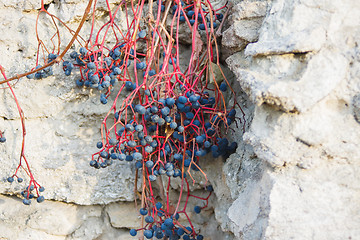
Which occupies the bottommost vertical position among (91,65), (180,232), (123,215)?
(123,215)

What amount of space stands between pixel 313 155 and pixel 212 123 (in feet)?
1.25

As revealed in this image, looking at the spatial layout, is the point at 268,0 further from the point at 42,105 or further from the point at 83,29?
the point at 42,105

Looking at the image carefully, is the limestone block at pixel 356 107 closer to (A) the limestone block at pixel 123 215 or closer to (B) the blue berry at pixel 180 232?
(B) the blue berry at pixel 180 232

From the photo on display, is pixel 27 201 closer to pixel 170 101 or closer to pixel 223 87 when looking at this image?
pixel 170 101

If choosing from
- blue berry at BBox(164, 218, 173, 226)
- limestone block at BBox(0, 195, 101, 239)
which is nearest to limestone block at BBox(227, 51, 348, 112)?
blue berry at BBox(164, 218, 173, 226)

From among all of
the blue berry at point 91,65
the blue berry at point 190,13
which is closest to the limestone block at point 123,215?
the blue berry at point 91,65

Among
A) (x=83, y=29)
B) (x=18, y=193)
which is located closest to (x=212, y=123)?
(x=83, y=29)

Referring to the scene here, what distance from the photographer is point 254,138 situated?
38.6 inches

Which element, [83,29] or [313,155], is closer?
[313,155]

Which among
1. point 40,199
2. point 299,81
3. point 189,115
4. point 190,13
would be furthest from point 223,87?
point 40,199

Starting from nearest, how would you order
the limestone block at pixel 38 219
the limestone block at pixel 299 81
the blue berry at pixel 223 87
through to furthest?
the limestone block at pixel 299 81, the blue berry at pixel 223 87, the limestone block at pixel 38 219

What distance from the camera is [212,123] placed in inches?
48.5

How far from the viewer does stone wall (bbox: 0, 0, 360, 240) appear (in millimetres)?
920

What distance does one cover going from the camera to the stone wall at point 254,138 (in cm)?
92
